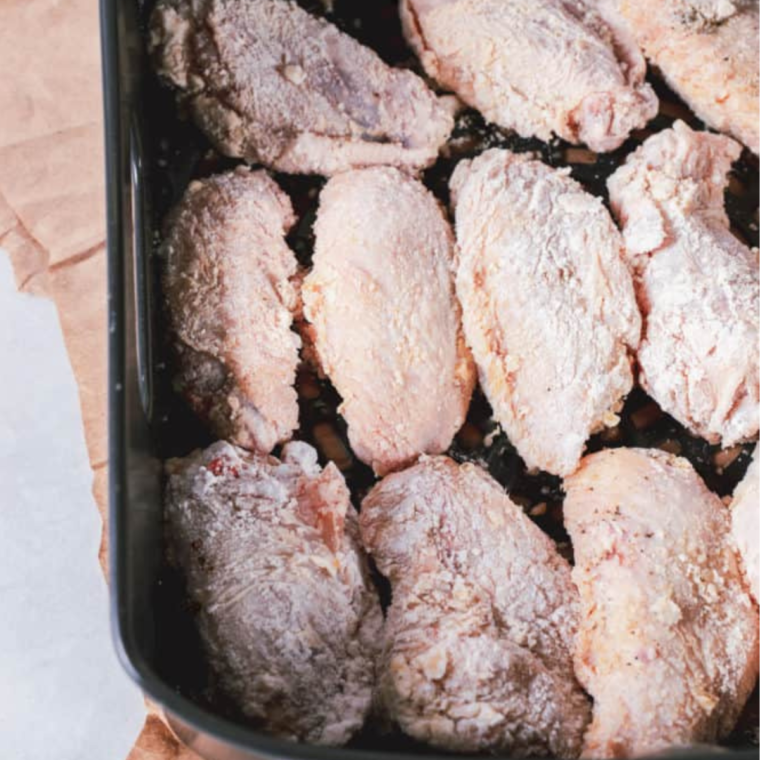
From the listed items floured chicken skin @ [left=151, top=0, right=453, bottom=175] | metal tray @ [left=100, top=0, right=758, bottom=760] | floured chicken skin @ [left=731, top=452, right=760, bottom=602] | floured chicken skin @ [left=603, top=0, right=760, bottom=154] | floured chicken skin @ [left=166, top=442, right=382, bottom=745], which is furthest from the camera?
floured chicken skin @ [left=603, top=0, right=760, bottom=154]

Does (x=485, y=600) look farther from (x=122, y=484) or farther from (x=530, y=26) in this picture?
(x=530, y=26)

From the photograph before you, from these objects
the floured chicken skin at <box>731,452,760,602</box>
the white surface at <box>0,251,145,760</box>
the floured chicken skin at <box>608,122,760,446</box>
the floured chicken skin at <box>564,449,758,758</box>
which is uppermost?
the floured chicken skin at <box>608,122,760,446</box>

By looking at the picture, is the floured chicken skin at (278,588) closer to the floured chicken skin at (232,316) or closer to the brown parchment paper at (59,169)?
the floured chicken skin at (232,316)

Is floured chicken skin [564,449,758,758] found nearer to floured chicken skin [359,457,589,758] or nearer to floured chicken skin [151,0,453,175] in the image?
floured chicken skin [359,457,589,758]

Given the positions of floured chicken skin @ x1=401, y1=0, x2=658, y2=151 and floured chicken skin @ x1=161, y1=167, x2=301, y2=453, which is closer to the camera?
floured chicken skin @ x1=161, y1=167, x2=301, y2=453

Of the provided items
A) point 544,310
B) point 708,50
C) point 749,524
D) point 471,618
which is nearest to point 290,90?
point 544,310

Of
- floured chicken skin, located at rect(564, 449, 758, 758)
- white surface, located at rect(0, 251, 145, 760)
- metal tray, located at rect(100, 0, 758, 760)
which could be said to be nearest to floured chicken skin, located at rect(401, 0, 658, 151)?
metal tray, located at rect(100, 0, 758, 760)

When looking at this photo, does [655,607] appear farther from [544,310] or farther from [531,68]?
[531,68]

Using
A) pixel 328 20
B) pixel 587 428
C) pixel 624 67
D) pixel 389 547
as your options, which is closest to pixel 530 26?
pixel 624 67
